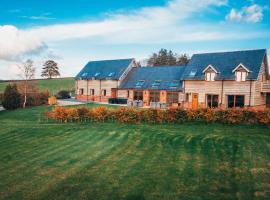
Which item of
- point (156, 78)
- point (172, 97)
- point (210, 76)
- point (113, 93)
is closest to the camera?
point (210, 76)

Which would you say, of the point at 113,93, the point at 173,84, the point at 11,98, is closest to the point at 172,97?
the point at 173,84

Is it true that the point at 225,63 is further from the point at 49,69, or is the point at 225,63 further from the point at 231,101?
the point at 49,69

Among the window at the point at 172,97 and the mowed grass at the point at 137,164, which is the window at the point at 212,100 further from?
the mowed grass at the point at 137,164

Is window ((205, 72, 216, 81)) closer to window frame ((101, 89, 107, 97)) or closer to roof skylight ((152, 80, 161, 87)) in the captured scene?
roof skylight ((152, 80, 161, 87))

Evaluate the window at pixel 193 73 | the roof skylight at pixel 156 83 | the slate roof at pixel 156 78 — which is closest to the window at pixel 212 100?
the window at pixel 193 73

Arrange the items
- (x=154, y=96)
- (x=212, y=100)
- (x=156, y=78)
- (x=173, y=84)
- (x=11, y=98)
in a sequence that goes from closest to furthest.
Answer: (x=212, y=100) → (x=11, y=98) → (x=173, y=84) → (x=154, y=96) → (x=156, y=78)
